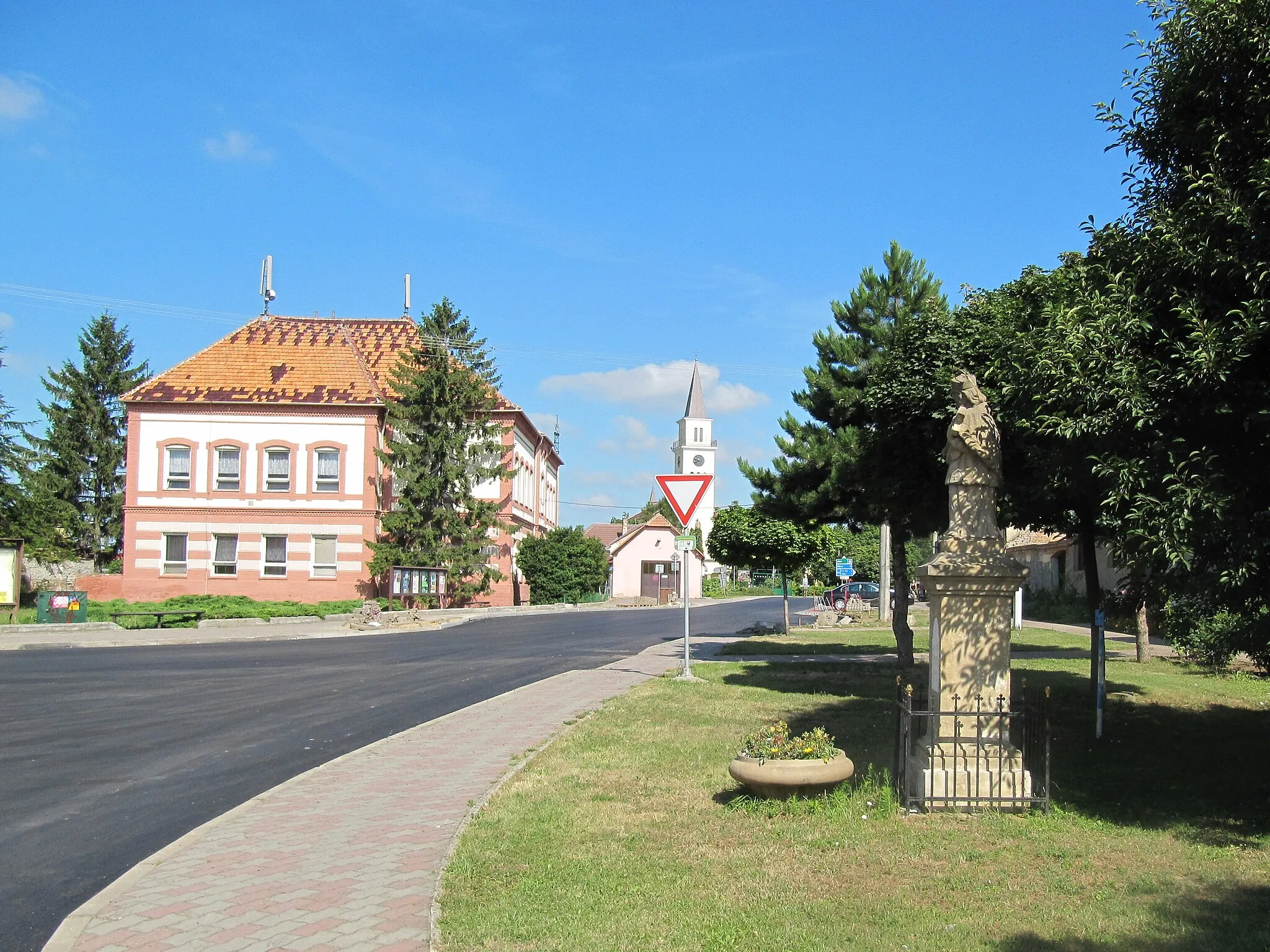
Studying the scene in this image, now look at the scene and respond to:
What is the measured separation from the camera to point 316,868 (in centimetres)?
639

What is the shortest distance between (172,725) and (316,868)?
6.93m

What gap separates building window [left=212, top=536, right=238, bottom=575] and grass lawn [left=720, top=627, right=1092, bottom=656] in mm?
23894

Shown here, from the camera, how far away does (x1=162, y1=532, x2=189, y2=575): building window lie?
42.8m

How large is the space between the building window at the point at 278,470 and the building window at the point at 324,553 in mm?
2590

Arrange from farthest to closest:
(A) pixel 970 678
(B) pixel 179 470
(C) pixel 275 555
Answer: (B) pixel 179 470 → (C) pixel 275 555 → (A) pixel 970 678

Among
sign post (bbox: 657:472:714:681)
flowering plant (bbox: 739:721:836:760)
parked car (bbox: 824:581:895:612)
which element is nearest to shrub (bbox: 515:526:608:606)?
parked car (bbox: 824:581:895:612)

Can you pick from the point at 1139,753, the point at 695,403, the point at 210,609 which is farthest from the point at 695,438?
the point at 1139,753

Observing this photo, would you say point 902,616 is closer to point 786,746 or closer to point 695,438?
point 786,746

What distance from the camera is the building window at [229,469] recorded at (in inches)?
1697

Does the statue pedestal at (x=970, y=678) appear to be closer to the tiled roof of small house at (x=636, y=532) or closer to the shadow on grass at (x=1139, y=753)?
the shadow on grass at (x=1139, y=753)

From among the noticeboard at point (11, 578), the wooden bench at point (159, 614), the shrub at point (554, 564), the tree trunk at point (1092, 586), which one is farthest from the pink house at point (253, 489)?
the tree trunk at point (1092, 586)

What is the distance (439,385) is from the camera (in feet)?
141

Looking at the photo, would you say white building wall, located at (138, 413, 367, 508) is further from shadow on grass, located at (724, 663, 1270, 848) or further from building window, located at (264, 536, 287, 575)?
shadow on grass, located at (724, 663, 1270, 848)

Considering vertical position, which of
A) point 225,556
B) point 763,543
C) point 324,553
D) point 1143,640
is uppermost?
point 763,543
